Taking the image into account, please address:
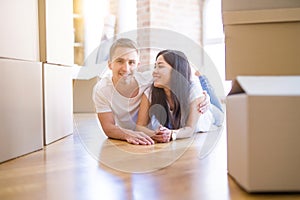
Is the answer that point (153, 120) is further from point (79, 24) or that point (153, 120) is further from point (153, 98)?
point (79, 24)

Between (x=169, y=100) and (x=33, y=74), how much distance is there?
538 mm

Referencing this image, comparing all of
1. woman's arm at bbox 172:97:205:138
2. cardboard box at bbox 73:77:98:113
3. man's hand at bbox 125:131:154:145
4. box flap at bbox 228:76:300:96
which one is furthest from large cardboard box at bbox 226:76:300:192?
cardboard box at bbox 73:77:98:113

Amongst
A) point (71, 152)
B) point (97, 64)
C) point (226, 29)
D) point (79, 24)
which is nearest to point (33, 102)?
point (71, 152)

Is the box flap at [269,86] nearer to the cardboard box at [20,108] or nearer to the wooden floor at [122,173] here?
the wooden floor at [122,173]

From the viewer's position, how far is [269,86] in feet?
2.14

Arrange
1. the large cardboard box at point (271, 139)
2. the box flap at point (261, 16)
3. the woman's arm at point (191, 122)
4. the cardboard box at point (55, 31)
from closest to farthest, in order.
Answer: the large cardboard box at point (271, 139)
the box flap at point (261, 16)
the cardboard box at point (55, 31)
the woman's arm at point (191, 122)

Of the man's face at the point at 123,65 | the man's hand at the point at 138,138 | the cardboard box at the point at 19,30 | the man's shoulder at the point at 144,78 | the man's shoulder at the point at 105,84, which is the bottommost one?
the man's hand at the point at 138,138

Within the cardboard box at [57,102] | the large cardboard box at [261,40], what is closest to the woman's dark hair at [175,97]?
the cardboard box at [57,102]

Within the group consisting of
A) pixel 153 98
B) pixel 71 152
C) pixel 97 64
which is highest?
pixel 97 64

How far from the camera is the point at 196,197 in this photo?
2.01 ft

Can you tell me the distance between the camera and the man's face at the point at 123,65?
139 cm

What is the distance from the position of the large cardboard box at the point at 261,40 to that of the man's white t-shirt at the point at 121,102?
552mm

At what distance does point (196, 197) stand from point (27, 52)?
0.72 metres

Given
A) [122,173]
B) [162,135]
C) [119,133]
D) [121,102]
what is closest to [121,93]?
[121,102]
